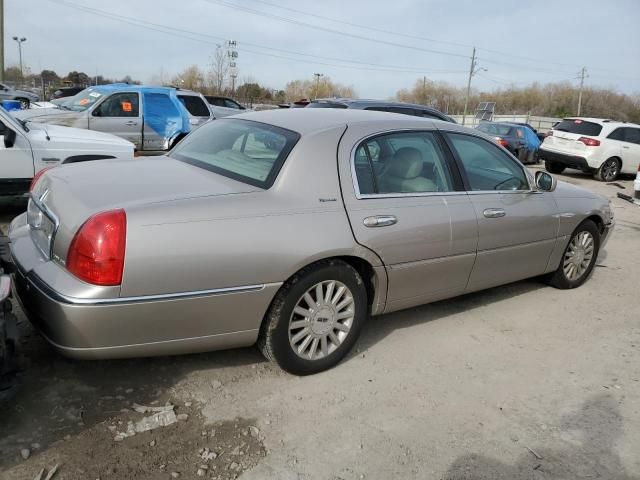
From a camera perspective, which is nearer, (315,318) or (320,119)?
(315,318)

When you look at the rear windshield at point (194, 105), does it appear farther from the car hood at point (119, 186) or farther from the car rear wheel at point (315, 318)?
the car rear wheel at point (315, 318)

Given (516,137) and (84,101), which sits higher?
(84,101)

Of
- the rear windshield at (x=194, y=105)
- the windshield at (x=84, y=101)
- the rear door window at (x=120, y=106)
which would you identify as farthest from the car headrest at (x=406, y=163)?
the rear windshield at (x=194, y=105)

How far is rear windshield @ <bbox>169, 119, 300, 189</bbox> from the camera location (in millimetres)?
3262

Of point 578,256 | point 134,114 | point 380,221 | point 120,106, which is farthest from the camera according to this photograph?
point 134,114

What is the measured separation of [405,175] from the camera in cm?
373

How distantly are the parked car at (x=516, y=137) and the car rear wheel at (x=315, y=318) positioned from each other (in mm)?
14770

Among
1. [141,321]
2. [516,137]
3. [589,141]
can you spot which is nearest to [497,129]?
[516,137]

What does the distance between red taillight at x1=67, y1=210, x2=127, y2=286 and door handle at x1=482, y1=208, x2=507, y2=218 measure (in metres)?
2.61

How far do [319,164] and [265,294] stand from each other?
0.86 metres

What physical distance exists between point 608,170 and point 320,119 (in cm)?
1384

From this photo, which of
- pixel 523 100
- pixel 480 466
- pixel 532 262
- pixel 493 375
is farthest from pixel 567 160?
pixel 523 100

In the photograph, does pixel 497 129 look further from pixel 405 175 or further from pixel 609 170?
pixel 405 175

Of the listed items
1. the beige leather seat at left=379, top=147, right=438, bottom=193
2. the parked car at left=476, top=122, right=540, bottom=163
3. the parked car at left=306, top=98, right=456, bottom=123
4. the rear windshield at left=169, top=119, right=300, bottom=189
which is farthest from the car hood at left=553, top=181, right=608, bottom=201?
the parked car at left=476, top=122, right=540, bottom=163
